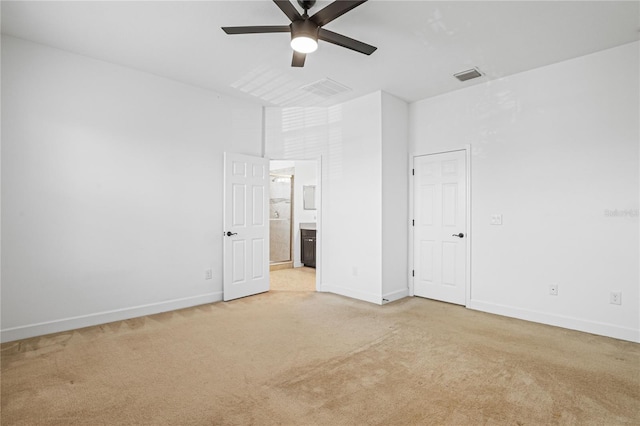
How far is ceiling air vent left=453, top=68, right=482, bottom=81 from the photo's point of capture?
3916 millimetres

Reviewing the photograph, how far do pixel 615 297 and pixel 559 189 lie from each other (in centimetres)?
119

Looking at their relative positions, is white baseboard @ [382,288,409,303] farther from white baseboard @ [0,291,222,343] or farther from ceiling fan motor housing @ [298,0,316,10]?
ceiling fan motor housing @ [298,0,316,10]

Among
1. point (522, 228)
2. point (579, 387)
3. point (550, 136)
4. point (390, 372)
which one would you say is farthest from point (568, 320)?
point (390, 372)

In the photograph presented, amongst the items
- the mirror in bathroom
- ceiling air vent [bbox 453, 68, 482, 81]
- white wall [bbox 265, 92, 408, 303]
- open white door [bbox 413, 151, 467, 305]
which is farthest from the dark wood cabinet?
ceiling air vent [bbox 453, 68, 482, 81]

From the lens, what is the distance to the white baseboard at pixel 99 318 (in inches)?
126

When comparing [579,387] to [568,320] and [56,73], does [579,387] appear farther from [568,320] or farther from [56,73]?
[56,73]

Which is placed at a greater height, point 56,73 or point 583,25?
point 583,25

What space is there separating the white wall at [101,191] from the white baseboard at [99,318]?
1 cm

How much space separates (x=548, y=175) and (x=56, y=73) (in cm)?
534

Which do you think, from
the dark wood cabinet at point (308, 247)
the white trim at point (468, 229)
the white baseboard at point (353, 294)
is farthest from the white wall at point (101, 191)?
the white trim at point (468, 229)

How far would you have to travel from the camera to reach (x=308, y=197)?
7535 millimetres

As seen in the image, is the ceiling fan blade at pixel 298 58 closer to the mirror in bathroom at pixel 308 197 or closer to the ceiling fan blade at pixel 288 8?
the ceiling fan blade at pixel 288 8

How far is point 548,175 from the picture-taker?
3.75 meters

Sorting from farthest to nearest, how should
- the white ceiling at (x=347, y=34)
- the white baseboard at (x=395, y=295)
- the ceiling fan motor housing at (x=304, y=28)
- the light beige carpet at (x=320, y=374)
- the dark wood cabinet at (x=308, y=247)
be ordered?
the dark wood cabinet at (x=308, y=247)
the white baseboard at (x=395, y=295)
the white ceiling at (x=347, y=34)
the ceiling fan motor housing at (x=304, y=28)
the light beige carpet at (x=320, y=374)
